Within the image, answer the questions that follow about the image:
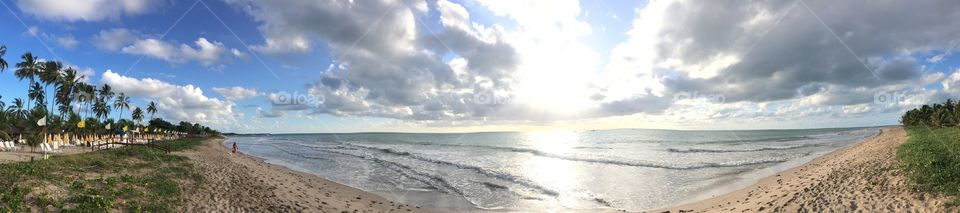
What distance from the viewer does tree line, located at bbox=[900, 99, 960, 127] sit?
58.5 m

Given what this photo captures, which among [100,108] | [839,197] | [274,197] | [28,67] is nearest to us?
[839,197]

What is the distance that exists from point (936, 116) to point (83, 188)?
4243 inches

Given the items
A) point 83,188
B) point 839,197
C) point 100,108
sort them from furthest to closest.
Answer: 1. point 100,108
2. point 839,197
3. point 83,188

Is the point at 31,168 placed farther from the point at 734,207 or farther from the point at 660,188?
the point at 660,188

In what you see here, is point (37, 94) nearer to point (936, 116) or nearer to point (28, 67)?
point (28, 67)

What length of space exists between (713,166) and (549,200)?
806 inches

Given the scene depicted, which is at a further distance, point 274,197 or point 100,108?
point 100,108

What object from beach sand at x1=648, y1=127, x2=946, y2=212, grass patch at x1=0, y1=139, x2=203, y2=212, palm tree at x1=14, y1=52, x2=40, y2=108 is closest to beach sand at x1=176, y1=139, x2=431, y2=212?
grass patch at x1=0, y1=139, x2=203, y2=212

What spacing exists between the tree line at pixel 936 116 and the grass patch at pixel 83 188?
79216mm

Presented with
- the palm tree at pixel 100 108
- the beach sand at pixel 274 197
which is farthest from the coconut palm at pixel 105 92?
the beach sand at pixel 274 197

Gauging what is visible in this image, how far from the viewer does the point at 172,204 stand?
13586 millimetres

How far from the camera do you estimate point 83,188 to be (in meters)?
13.4

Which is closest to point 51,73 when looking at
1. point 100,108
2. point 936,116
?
point 100,108

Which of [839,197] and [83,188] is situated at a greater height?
[83,188]
